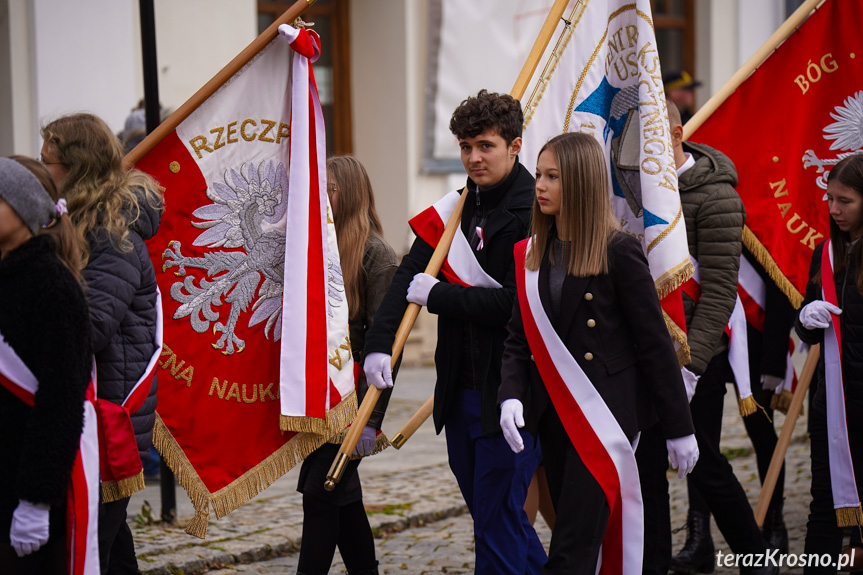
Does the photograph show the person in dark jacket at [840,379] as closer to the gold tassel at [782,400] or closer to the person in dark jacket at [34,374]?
the gold tassel at [782,400]

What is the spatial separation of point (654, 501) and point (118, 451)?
2067 mm

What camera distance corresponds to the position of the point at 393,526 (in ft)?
19.1

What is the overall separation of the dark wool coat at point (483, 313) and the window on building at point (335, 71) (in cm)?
679

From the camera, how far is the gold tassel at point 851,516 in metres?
4.38

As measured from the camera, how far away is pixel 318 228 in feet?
14.4

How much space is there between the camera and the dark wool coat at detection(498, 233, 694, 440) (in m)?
3.67

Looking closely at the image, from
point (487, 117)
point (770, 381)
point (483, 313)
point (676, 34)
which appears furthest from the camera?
point (676, 34)

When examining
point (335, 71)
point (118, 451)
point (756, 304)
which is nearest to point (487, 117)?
point (118, 451)

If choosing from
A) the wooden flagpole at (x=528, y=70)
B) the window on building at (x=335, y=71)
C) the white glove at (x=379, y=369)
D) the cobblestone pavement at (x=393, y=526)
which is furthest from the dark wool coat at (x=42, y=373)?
the window on building at (x=335, y=71)

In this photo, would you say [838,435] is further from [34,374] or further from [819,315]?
[34,374]

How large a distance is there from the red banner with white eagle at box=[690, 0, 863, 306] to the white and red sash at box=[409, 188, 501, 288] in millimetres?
1755

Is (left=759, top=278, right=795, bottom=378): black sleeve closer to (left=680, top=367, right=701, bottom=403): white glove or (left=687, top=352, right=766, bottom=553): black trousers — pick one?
(left=687, top=352, right=766, bottom=553): black trousers

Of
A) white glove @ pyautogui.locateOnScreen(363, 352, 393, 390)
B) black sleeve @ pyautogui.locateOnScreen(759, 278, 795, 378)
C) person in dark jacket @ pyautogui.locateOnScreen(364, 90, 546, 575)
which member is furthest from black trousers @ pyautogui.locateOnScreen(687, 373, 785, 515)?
white glove @ pyautogui.locateOnScreen(363, 352, 393, 390)

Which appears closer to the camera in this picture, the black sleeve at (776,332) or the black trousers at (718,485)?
the black trousers at (718,485)
